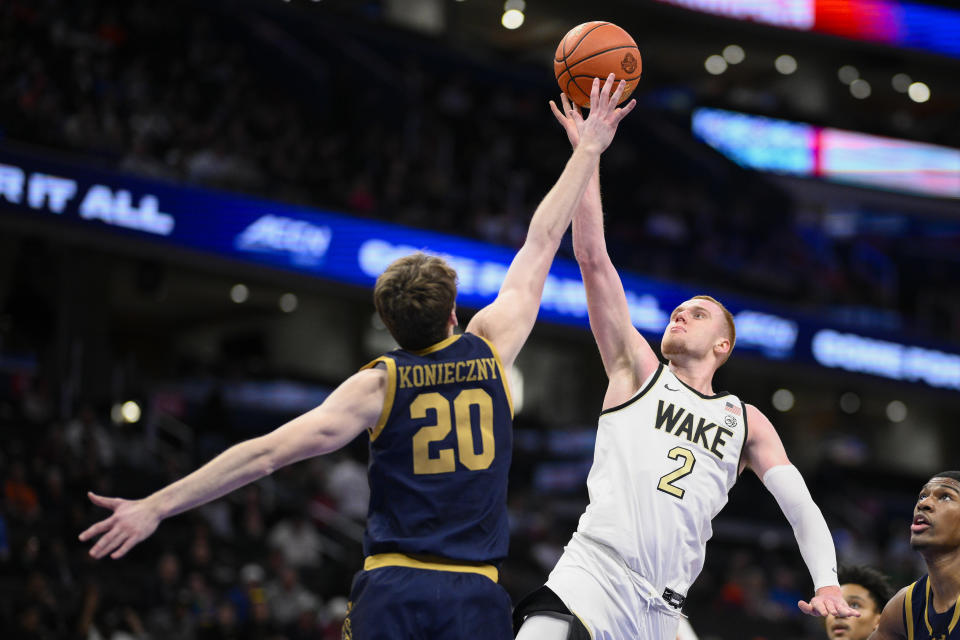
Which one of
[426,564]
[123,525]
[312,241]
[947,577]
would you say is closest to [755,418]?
[947,577]

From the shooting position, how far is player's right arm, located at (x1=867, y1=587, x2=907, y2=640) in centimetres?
562

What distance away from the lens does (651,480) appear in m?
4.98

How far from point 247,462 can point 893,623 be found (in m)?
3.60

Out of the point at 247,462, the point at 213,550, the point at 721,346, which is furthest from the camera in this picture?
the point at 213,550

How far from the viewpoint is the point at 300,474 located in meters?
17.1

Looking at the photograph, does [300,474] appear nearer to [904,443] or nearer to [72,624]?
[72,624]

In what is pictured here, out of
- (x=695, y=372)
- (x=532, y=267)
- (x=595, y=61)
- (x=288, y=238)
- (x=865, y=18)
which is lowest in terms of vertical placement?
(x=695, y=372)

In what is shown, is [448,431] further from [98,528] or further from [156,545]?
[156,545]

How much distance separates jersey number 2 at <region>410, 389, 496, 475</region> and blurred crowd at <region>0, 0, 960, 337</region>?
13.5 meters

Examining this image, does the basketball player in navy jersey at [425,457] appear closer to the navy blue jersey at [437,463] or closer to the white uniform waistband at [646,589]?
the navy blue jersey at [437,463]

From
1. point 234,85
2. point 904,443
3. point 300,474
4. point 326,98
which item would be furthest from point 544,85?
point 904,443

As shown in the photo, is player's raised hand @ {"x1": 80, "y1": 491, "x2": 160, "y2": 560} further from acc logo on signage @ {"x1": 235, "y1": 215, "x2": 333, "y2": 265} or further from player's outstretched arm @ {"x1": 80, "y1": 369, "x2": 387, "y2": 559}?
acc logo on signage @ {"x1": 235, "y1": 215, "x2": 333, "y2": 265}

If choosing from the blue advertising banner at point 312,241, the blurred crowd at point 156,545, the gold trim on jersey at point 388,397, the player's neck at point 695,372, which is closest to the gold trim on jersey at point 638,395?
the player's neck at point 695,372

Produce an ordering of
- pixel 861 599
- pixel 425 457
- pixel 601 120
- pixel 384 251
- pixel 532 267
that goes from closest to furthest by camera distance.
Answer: pixel 425 457 < pixel 532 267 < pixel 601 120 < pixel 861 599 < pixel 384 251
